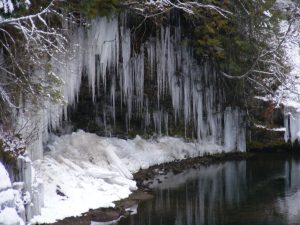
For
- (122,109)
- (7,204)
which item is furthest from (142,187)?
(7,204)

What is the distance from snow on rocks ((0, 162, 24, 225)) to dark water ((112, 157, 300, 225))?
3.52 m

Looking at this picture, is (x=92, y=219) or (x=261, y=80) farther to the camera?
(x=261, y=80)

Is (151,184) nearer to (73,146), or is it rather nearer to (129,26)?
(73,146)

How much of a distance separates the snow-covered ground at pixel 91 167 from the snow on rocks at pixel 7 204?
1.77m

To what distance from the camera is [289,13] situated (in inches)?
867

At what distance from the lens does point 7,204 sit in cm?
936

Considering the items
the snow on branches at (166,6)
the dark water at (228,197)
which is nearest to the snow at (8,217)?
the dark water at (228,197)

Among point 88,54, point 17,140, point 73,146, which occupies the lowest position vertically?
point 73,146

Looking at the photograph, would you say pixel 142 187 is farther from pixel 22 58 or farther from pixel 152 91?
pixel 22 58

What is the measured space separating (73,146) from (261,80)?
26.2ft

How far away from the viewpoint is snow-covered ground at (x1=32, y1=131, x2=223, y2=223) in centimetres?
1300

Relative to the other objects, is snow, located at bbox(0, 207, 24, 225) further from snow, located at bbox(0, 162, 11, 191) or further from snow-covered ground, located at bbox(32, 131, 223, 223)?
snow-covered ground, located at bbox(32, 131, 223, 223)

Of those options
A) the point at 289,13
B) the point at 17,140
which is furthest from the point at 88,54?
the point at 289,13

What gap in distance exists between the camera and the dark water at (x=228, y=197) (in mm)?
12898
